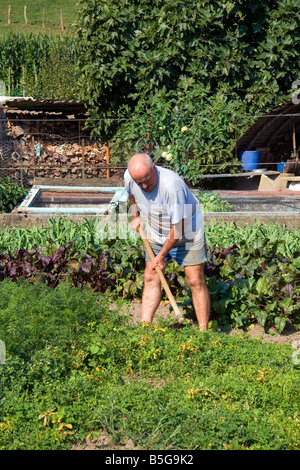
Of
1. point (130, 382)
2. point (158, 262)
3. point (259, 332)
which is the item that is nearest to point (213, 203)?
point (259, 332)

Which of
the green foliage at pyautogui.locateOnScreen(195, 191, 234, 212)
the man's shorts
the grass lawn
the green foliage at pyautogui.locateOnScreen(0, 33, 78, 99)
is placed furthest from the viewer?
the grass lawn

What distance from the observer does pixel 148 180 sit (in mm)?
4688

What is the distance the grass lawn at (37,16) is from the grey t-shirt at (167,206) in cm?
2984

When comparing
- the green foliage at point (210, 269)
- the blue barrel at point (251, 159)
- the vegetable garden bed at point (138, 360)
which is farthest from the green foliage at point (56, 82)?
the vegetable garden bed at point (138, 360)

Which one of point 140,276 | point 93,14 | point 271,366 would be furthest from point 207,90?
point 271,366

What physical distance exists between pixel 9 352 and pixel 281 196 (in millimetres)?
6682

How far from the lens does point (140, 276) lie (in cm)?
597

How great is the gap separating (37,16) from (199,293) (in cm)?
3541

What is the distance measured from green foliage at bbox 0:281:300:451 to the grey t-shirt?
75 centimetres

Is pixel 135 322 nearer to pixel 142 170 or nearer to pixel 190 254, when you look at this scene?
pixel 190 254

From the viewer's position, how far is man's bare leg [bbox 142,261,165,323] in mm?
5156

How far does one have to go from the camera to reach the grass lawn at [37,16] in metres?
34.0

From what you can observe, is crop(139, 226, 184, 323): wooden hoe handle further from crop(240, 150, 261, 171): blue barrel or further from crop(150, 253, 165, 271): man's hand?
crop(240, 150, 261, 171): blue barrel

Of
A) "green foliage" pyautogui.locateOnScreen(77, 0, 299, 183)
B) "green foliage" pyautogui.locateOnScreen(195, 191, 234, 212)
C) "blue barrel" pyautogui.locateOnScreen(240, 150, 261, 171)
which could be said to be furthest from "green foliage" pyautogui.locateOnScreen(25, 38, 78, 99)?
"green foliage" pyautogui.locateOnScreen(195, 191, 234, 212)
